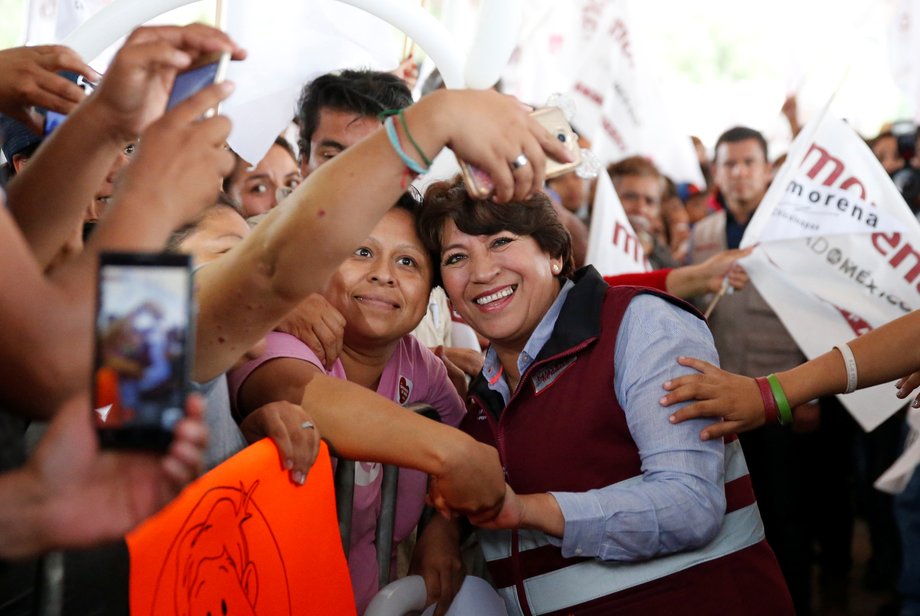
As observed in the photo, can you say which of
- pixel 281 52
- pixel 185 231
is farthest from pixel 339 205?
pixel 281 52

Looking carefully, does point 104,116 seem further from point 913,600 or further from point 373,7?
point 913,600

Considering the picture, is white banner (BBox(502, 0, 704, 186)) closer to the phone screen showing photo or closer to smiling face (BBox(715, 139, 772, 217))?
smiling face (BBox(715, 139, 772, 217))

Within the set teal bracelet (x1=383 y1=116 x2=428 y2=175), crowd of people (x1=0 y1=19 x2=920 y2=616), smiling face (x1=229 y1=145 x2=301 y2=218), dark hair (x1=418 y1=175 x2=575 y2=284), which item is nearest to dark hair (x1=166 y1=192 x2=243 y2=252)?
crowd of people (x1=0 y1=19 x2=920 y2=616)

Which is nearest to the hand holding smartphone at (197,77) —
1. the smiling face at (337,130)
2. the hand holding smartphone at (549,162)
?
the hand holding smartphone at (549,162)

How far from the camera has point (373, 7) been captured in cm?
220

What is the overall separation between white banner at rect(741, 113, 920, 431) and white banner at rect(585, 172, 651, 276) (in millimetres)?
531

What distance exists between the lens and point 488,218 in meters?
2.39

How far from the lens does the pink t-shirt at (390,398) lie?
6.32 feet

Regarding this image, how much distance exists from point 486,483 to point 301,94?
165cm

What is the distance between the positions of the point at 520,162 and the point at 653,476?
3.03ft

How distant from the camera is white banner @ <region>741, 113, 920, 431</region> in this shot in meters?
3.34

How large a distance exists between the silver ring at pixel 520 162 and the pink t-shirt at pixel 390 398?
2.45 feet

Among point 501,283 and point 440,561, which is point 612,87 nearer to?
point 501,283

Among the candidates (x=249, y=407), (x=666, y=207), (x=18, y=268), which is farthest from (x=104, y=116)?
(x=666, y=207)
